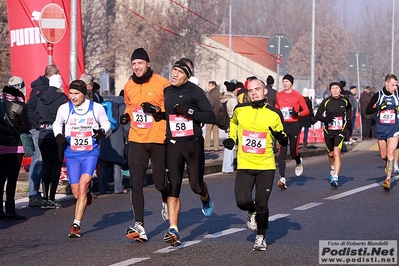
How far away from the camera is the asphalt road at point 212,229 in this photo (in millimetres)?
9375

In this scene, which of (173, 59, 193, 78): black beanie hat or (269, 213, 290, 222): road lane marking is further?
(269, 213, 290, 222): road lane marking

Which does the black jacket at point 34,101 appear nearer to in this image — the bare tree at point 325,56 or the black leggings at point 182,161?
the black leggings at point 182,161

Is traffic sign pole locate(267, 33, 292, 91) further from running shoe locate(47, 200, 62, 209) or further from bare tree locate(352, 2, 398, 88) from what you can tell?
bare tree locate(352, 2, 398, 88)

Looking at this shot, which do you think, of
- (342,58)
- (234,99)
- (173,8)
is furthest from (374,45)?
(234,99)

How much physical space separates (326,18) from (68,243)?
103m

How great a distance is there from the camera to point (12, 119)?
12648mm

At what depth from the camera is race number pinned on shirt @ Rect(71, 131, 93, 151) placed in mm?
11352

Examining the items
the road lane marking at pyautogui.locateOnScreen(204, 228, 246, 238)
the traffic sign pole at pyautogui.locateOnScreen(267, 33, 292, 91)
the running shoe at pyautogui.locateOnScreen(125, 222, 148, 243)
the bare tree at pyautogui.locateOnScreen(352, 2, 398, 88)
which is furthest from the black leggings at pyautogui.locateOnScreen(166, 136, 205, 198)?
the bare tree at pyautogui.locateOnScreen(352, 2, 398, 88)

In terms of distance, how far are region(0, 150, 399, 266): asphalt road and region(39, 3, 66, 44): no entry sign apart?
10.3 feet

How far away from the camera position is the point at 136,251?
9.70m

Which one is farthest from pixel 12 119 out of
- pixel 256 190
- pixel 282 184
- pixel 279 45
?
pixel 279 45

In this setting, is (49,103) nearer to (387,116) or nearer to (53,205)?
(53,205)

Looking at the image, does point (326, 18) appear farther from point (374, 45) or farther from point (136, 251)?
point (136, 251)

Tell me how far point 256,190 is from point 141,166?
1300 mm
